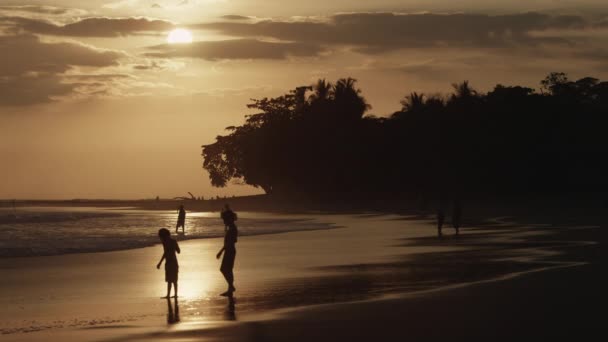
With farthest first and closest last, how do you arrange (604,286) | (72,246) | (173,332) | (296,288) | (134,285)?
(72,246) → (134,285) → (296,288) → (604,286) → (173,332)

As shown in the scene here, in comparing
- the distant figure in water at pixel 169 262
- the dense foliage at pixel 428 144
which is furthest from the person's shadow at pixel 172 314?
the dense foliage at pixel 428 144

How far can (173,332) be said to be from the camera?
13461 millimetres

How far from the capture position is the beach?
13.6 m

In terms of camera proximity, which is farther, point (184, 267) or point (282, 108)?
point (282, 108)

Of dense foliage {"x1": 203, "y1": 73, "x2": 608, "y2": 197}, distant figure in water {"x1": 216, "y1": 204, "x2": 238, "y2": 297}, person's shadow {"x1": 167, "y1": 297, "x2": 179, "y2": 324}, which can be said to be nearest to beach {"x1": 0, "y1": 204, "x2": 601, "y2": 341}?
person's shadow {"x1": 167, "y1": 297, "x2": 179, "y2": 324}

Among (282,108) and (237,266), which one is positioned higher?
(282,108)

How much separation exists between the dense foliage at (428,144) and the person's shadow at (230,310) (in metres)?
68.3

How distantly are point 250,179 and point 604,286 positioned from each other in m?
102

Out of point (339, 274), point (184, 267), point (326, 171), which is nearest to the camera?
point (339, 274)

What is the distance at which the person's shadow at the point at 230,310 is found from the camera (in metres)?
14.8

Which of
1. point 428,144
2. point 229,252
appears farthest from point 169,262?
point 428,144

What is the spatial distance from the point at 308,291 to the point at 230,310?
2988 millimetres

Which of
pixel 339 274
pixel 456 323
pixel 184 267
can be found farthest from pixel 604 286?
pixel 184 267

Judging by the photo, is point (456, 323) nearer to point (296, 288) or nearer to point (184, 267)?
point (296, 288)
